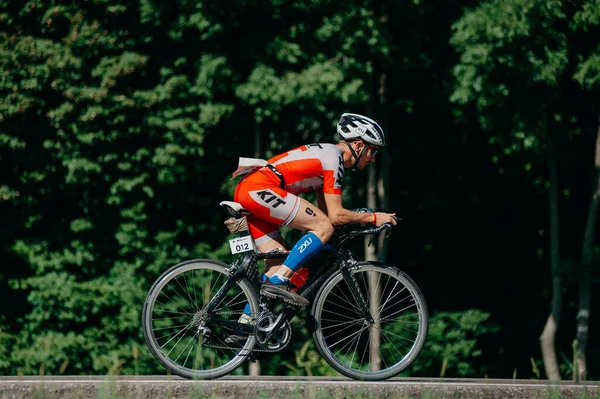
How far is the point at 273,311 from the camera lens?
20.6 ft

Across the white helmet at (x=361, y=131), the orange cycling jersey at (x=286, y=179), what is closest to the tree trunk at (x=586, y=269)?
the white helmet at (x=361, y=131)

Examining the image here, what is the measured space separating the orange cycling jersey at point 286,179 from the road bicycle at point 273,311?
144 millimetres

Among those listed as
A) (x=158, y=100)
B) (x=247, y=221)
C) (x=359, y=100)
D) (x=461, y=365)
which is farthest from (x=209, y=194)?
(x=247, y=221)

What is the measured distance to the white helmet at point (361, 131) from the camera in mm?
6285

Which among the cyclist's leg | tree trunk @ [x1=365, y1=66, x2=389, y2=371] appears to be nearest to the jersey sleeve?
the cyclist's leg

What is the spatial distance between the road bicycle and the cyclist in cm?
10

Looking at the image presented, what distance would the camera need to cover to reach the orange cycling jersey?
6.14 meters

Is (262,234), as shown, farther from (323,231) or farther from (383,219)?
(383,219)

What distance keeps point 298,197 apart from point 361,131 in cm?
60

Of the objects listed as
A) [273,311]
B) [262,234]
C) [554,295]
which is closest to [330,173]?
[262,234]

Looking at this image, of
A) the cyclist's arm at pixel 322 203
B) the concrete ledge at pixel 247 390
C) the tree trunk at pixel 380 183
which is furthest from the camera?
the tree trunk at pixel 380 183

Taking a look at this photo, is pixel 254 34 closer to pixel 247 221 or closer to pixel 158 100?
pixel 158 100

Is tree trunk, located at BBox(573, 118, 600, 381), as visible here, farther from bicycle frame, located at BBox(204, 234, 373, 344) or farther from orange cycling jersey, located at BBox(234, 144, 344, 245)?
orange cycling jersey, located at BBox(234, 144, 344, 245)

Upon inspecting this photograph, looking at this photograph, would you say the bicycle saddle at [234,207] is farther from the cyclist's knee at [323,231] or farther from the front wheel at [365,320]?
the front wheel at [365,320]
